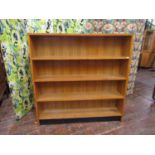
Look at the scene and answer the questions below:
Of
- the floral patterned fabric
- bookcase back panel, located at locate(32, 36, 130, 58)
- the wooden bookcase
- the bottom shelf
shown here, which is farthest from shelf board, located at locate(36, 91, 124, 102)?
bookcase back panel, located at locate(32, 36, 130, 58)

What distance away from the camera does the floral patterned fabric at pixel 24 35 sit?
80.2 inches

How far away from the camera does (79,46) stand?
215cm

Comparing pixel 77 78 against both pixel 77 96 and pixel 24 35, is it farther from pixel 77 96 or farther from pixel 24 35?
pixel 24 35

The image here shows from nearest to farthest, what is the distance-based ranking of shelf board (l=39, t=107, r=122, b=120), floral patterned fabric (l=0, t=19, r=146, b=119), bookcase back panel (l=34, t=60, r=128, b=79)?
floral patterned fabric (l=0, t=19, r=146, b=119) → bookcase back panel (l=34, t=60, r=128, b=79) → shelf board (l=39, t=107, r=122, b=120)

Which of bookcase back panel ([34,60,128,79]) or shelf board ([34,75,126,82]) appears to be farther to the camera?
bookcase back panel ([34,60,128,79])

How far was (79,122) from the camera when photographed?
2.36 meters

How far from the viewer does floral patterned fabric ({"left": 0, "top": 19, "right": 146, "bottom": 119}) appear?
2.04 m

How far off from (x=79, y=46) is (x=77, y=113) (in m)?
1.11

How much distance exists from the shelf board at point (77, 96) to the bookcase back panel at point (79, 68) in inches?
12.6

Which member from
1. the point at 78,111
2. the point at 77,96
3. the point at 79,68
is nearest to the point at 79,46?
the point at 79,68

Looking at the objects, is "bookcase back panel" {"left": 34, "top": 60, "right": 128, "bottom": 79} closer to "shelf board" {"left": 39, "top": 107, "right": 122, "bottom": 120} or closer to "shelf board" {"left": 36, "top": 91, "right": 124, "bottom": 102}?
"shelf board" {"left": 36, "top": 91, "right": 124, "bottom": 102}

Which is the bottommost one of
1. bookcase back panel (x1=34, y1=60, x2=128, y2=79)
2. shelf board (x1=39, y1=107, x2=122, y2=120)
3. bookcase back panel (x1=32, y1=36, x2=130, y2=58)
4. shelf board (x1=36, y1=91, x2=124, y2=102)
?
shelf board (x1=39, y1=107, x2=122, y2=120)

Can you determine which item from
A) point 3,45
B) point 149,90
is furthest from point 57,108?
point 149,90

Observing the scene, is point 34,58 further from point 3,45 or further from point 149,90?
point 149,90
